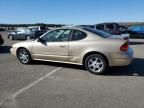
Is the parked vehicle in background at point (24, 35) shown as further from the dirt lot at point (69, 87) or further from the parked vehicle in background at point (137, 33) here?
the dirt lot at point (69, 87)

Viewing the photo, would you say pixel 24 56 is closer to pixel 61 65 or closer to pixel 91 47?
pixel 61 65

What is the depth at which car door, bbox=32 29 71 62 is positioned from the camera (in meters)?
7.77

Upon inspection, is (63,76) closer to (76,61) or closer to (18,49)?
(76,61)

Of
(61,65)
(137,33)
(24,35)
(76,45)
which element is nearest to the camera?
(76,45)

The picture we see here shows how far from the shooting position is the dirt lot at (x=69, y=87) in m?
4.72

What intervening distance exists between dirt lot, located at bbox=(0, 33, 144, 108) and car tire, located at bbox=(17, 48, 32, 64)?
0.54 m

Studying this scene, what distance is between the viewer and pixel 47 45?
8.11m

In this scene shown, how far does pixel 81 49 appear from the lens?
7348 mm

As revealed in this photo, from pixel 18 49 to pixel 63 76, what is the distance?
113 inches

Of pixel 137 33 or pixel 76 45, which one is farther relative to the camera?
pixel 137 33

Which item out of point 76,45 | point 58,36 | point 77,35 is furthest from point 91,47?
point 58,36

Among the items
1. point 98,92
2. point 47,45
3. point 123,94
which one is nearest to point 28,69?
point 47,45

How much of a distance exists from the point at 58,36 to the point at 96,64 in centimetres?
178

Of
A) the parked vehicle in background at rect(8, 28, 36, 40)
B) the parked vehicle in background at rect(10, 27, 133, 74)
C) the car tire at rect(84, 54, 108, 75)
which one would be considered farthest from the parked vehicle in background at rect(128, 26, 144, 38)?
the car tire at rect(84, 54, 108, 75)
